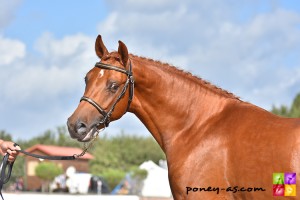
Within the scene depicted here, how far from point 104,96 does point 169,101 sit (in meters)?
0.81

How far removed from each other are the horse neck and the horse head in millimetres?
188

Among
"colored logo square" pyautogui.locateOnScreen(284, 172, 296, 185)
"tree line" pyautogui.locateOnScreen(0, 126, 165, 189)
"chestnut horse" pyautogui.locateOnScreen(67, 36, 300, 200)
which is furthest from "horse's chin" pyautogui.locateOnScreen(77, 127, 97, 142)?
"tree line" pyautogui.locateOnScreen(0, 126, 165, 189)

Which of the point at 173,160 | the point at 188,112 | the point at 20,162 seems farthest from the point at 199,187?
the point at 20,162

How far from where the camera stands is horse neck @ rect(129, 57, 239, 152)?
703 centimetres

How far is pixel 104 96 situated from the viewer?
688cm

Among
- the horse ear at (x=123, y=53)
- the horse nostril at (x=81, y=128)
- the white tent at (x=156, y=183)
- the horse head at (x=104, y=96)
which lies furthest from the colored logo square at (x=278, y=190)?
the white tent at (x=156, y=183)

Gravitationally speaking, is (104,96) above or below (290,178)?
above

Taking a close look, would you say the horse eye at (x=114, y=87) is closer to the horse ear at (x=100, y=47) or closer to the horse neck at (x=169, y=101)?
the horse neck at (x=169, y=101)

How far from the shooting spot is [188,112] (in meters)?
7.07

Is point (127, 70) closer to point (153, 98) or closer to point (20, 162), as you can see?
point (153, 98)

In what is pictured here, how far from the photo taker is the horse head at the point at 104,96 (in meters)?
6.76

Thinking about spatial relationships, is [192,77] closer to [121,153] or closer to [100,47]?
[100,47]

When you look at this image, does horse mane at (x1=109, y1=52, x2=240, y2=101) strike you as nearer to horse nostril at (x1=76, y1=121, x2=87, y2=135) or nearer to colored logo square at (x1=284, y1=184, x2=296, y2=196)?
horse nostril at (x1=76, y1=121, x2=87, y2=135)

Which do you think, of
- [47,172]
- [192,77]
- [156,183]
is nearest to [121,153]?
[47,172]
